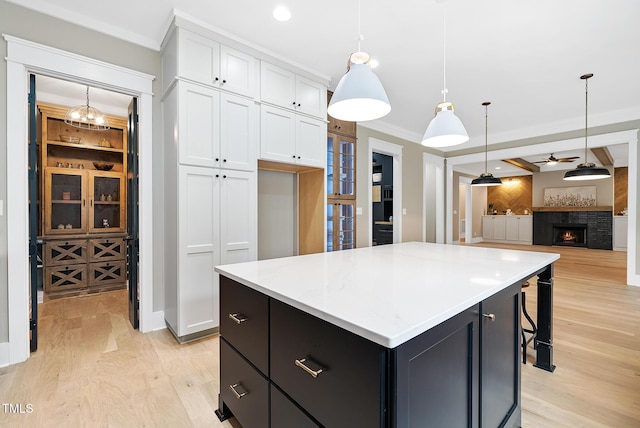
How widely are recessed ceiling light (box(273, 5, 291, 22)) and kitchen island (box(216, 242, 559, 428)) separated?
6.46 feet

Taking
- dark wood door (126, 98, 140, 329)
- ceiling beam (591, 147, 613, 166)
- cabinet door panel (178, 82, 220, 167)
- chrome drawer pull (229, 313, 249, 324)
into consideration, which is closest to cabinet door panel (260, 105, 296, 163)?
cabinet door panel (178, 82, 220, 167)

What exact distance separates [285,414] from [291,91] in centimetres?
289

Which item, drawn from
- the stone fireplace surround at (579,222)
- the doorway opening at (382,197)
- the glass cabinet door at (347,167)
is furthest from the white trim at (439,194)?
the stone fireplace surround at (579,222)

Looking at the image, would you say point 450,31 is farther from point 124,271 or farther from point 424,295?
point 124,271

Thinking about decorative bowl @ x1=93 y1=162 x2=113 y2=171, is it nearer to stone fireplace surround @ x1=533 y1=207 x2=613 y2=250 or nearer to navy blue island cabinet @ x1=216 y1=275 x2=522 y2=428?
navy blue island cabinet @ x1=216 y1=275 x2=522 y2=428

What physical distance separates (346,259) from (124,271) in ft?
12.4

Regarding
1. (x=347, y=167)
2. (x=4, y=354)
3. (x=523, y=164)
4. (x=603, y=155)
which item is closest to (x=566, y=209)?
(x=523, y=164)

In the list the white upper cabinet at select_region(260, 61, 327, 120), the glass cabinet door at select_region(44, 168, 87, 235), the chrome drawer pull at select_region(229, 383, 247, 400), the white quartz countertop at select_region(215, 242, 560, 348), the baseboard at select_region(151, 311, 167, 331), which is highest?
the white upper cabinet at select_region(260, 61, 327, 120)

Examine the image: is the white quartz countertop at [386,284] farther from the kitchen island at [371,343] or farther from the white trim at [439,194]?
the white trim at [439,194]

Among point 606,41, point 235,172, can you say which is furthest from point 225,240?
point 606,41

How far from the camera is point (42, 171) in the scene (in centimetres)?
364

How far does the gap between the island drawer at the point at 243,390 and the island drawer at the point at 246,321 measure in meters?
0.05

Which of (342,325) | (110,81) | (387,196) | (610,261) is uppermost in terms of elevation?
(110,81)

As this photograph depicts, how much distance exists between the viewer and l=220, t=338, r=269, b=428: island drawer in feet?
3.99
